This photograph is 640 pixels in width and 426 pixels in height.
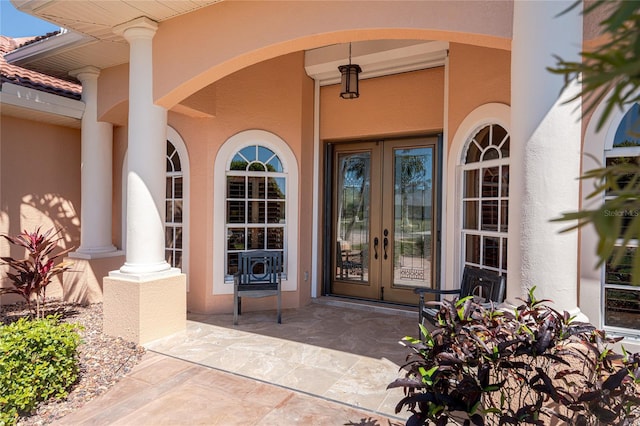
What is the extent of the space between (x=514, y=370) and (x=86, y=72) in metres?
7.25

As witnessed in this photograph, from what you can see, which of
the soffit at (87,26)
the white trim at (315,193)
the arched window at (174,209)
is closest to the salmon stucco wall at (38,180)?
the soffit at (87,26)

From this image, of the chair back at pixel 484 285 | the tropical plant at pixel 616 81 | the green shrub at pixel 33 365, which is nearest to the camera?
the tropical plant at pixel 616 81

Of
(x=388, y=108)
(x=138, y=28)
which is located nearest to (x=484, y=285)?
(x=388, y=108)

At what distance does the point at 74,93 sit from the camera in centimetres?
650

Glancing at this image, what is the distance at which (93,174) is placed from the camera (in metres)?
6.46

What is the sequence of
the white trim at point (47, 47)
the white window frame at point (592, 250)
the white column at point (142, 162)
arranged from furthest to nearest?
the white trim at point (47, 47) → the white column at point (142, 162) → the white window frame at point (592, 250)

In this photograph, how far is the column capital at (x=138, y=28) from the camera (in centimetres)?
467

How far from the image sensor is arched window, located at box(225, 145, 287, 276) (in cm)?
627

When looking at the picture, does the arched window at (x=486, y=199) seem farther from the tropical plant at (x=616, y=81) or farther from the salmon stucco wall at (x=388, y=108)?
the tropical plant at (x=616, y=81)

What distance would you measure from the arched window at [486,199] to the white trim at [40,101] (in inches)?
254

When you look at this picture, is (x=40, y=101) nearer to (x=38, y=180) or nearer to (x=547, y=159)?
(x=38, y=180)

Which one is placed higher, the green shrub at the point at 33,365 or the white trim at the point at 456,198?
the white trim at the point at 456,198

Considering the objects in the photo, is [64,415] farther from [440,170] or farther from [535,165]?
[440,170]

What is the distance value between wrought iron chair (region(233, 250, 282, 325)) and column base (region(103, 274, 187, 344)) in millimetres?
1006
